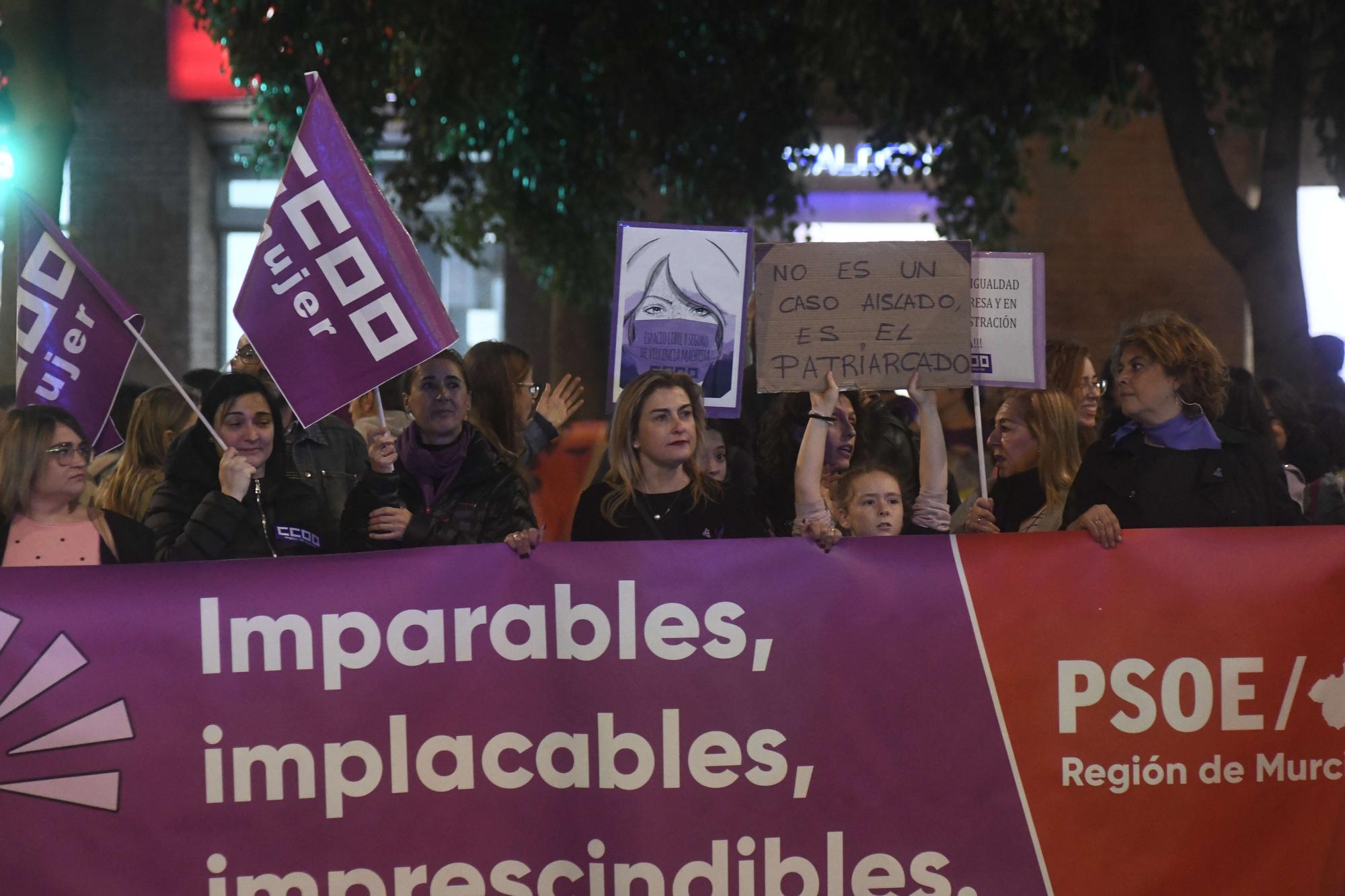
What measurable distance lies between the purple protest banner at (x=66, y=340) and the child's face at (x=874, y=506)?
215 centimetres

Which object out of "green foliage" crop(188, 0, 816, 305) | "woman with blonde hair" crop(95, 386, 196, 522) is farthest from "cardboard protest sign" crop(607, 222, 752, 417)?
"green foliage" crop(188, 0, 816, 305)

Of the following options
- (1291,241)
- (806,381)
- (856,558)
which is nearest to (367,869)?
(856,558)

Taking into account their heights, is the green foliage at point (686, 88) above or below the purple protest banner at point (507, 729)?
above

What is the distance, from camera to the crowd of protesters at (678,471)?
3.99m

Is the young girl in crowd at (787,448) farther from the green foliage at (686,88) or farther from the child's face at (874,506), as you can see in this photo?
the green foliage at (686,88)

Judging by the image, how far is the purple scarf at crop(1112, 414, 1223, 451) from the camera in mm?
4156

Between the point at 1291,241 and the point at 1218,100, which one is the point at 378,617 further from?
the point at 1218,100

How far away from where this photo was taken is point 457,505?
4.39 metres

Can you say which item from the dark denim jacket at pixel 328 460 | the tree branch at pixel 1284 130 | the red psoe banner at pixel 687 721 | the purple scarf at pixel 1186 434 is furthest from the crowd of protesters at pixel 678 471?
the tree branch at pixel 1284 130

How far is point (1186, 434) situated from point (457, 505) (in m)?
2.07

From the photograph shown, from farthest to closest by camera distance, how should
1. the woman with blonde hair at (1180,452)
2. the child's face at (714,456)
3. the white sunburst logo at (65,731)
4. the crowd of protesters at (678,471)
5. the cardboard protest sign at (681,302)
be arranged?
the child's face at (714,456) → the cardboard protest sign at (681,302) → the woman with blonde hair at (1180,452) → the crowd of protesters at (678,471) → the white sunburst logo at (65,731)

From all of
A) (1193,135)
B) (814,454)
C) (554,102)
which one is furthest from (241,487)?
(1193,135)

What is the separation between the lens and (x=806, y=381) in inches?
163

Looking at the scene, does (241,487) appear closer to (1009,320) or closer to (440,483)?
(440,483)
